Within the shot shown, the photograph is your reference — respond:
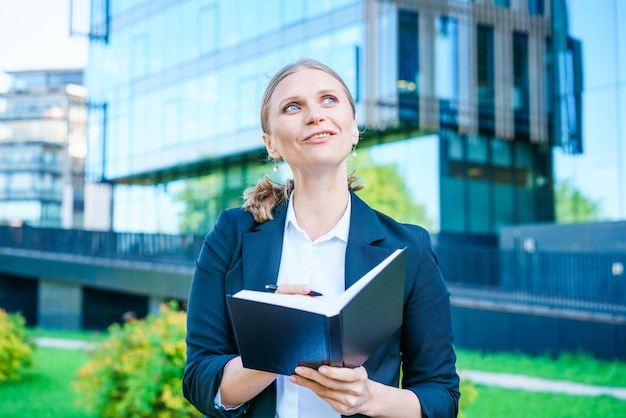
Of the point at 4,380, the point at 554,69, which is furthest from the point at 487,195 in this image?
the point at 4,380

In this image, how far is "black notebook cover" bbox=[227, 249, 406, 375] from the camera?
1628mm

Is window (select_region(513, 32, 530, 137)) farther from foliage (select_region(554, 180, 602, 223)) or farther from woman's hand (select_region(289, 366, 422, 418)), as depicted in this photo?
woman's hand (select_region(289, 366, 422, 418))

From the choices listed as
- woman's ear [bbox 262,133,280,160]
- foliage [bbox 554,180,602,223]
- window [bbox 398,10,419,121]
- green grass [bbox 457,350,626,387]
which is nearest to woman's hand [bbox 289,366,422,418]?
woman's ear [bbox 262,133,280,160]

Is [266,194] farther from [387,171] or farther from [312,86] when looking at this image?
[387,171]

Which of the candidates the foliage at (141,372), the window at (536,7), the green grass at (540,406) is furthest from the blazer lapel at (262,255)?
the window at (536,7)

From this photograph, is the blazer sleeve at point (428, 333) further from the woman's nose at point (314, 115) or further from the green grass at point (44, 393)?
the green grass at point (44, 393)

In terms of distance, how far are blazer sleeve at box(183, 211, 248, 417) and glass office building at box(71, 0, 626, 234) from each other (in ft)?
51.1

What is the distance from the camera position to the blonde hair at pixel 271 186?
7.05ft

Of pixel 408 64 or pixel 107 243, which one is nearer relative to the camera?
pixel 408 64

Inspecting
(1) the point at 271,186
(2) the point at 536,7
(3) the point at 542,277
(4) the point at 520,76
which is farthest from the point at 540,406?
(2) the point at 536,7

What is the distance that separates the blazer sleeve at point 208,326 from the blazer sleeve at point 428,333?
21.3 inches

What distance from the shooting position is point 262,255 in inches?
84.1

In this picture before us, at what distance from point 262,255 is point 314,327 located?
0.54 meters

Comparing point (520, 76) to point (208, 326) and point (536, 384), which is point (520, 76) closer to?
point (536, 384)
